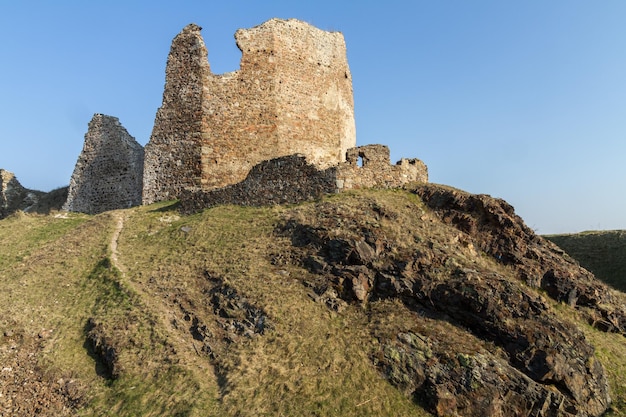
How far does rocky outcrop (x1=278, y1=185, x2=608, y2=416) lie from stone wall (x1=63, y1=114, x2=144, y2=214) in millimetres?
14757

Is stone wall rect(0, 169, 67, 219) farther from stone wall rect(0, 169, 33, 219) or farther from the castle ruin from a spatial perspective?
the castle ruin

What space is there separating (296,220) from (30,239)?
1274 centimetres

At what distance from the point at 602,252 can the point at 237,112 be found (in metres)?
25.6

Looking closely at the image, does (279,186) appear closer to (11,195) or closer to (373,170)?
(373,170)

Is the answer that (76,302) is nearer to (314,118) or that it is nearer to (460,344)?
(460,344)

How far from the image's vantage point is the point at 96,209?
97.2 ft

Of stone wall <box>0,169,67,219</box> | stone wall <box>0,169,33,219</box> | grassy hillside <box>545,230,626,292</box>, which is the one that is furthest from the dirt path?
grassy hillside <box>545,230,626,292</box>

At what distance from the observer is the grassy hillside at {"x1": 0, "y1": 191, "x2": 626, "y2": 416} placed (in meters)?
11.5

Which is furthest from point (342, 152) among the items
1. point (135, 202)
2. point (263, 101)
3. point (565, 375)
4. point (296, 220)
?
point (565, 375)

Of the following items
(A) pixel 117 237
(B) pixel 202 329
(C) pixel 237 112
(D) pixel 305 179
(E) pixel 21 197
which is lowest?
(B) pixel 202 329

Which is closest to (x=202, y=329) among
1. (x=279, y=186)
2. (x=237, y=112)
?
(x=279, y=186)

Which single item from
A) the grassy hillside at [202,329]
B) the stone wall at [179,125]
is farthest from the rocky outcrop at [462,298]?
the stone wall at [179,125]

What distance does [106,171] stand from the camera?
29641 mm

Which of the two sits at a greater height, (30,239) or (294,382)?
(30,239)
